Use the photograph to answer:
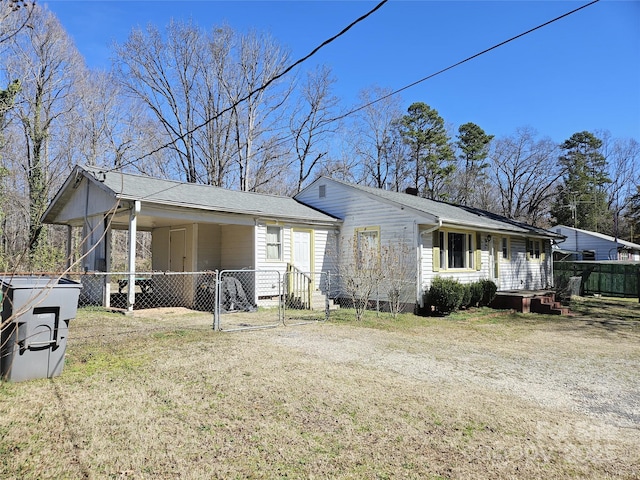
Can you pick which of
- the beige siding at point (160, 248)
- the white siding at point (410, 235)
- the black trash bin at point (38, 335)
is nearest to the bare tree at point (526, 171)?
the white siding at point (410, 235)

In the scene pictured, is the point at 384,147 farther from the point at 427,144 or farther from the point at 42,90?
the point at 42,90

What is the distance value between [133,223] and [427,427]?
9100 mm

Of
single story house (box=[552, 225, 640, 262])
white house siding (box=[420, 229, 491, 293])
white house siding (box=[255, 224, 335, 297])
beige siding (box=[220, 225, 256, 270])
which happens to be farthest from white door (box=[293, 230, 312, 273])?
single story house (box=[552, 225, 640, 262])

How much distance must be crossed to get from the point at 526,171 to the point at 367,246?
1408 inches

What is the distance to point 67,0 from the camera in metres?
8.03

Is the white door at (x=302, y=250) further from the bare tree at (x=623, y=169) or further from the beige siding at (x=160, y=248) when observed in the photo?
the bare tree at (x=623, y=169)

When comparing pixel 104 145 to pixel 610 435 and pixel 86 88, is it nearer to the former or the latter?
pixel 86 88

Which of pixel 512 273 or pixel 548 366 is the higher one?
pixel 512 273

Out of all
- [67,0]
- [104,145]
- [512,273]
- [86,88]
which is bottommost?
[512,273]

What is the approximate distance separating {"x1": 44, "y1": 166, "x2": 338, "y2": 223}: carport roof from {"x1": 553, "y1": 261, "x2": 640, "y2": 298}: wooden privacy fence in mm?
13366

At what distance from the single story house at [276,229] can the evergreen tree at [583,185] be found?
96.3 feet

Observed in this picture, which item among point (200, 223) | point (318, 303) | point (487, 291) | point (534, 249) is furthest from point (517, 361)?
point (534, 249)

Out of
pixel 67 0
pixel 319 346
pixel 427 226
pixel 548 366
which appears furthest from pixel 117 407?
pixel 427 226

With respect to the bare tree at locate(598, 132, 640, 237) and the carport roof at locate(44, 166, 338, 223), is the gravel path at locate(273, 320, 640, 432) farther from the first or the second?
the bare tree at locate(598, 132, 640, 237)
